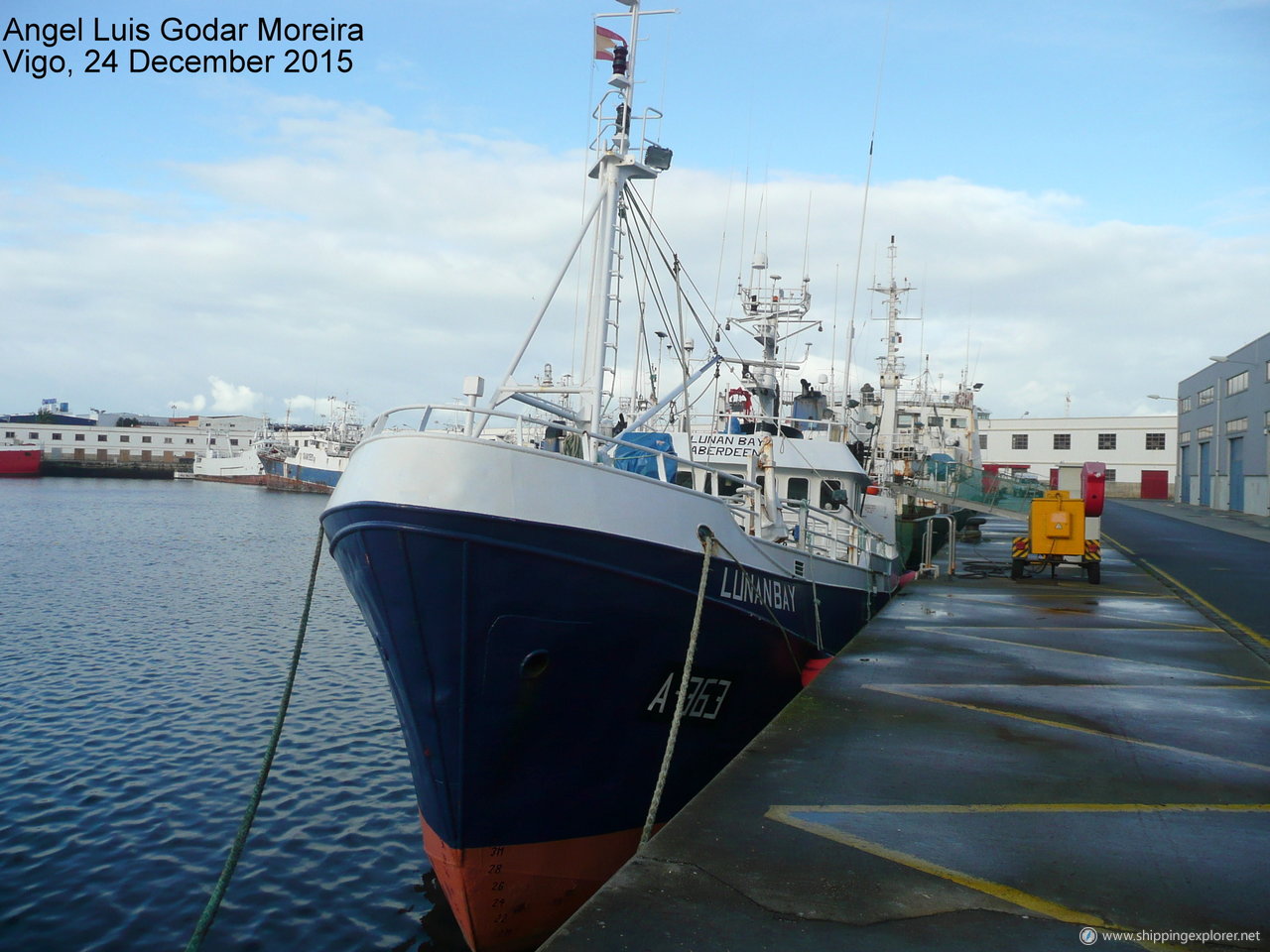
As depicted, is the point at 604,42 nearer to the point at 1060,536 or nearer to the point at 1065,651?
the point at 1065,651

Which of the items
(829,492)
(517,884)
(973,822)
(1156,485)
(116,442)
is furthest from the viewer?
(116,442)

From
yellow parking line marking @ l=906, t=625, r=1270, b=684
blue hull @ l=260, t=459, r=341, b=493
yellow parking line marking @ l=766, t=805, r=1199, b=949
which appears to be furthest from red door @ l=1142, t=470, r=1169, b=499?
yellow parking line marking @ l=766, t=805, r=1199, b=949

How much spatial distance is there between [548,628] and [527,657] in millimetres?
264

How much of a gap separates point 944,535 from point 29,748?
26.8 meters

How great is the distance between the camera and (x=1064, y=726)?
8.11m

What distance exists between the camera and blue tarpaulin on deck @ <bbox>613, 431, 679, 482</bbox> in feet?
34.7

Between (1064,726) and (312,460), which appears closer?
(1064,726)

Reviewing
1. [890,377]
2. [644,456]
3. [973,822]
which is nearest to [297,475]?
[890,377]

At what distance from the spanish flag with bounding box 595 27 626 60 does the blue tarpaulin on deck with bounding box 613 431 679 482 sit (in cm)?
398

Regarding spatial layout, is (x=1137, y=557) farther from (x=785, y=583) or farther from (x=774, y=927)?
(x=774, y=927)

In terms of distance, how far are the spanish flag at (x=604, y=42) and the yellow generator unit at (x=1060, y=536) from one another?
14643mm

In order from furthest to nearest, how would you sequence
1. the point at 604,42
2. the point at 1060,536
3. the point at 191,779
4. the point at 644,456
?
the point at 1060,536, the point at 191,779, the point at 644,456, the point at 604,42

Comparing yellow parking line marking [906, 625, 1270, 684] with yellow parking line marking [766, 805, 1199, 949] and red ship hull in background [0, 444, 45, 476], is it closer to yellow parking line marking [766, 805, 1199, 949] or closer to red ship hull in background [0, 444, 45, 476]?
yellow parking line marking [766, 805, 1199, 949]

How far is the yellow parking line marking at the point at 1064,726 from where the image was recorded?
7195 millimetres
